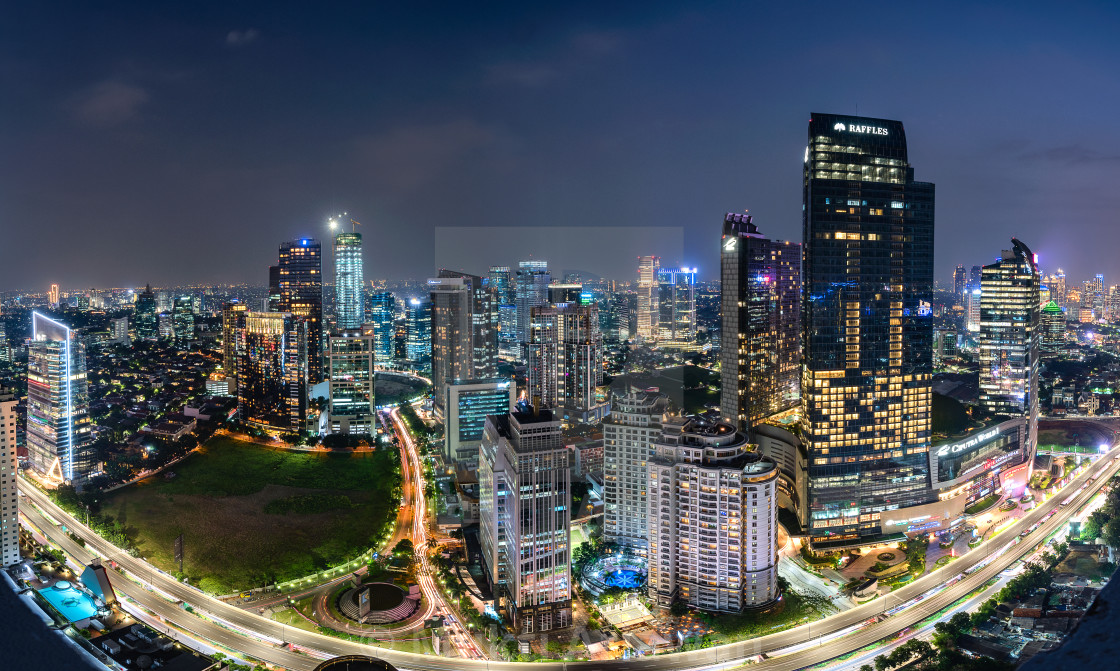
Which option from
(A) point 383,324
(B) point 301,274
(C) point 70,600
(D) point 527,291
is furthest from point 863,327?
(A) point 383,324

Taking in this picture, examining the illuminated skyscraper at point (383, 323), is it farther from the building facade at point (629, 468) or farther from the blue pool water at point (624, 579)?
the blue pool water at point (624, 579)

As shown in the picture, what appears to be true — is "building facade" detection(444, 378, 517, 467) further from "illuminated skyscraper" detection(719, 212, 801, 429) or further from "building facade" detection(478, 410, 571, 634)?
"building facade" detection(478, 410, 571, 634)

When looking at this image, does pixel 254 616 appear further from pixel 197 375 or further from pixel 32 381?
pixel 197 375

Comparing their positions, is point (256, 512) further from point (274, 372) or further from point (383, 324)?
point (383, 324)

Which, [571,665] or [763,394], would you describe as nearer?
[571,665]

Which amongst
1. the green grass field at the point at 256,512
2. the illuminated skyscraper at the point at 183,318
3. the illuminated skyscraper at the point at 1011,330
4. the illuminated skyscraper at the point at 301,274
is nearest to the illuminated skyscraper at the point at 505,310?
the green grass field at the point at 256,512

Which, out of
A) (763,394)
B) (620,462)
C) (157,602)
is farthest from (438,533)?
(763,394)

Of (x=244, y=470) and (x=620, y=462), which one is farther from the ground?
(x=620, y=462)
